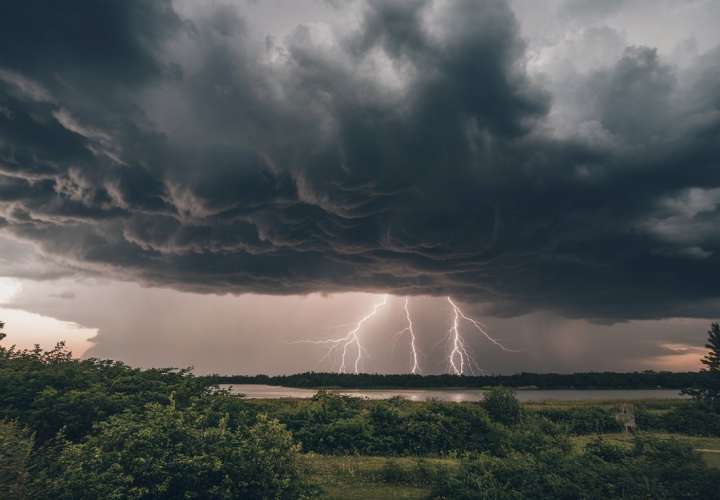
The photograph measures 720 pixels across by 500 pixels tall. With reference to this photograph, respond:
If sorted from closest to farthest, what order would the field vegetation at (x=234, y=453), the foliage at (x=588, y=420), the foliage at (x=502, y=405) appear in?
the field vegetation at (x=234, y=453) → the foliage at (x=502, y=405) → the foliage at (x=588, y=420)

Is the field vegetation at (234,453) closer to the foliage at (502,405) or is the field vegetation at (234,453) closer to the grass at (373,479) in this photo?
the grass at (373,479)

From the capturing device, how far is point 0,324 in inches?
758

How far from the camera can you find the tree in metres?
39.9

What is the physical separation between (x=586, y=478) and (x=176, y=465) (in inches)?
486

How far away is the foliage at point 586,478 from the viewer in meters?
13.4

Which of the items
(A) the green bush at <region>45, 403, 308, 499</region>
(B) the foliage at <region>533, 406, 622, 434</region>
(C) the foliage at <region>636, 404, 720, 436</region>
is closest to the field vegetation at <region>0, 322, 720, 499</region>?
(A) the green bush at <region>45, 403, 308, 499</region>

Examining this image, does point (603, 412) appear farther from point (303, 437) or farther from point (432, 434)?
point (303, 437)

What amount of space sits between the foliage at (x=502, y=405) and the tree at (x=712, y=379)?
63.5 feet

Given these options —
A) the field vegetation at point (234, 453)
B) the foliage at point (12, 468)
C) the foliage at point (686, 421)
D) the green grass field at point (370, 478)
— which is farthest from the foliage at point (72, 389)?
the foliage at point (686, 421)

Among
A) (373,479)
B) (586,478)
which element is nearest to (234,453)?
(373,479)

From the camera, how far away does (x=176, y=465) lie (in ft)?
39.1

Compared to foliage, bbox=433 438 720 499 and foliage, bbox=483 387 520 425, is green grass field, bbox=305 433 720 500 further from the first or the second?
foliage, bbox=483 387 520 425

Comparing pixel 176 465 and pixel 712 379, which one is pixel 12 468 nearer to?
pixel 176 465

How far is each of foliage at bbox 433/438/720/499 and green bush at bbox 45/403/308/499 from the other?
230 inches
